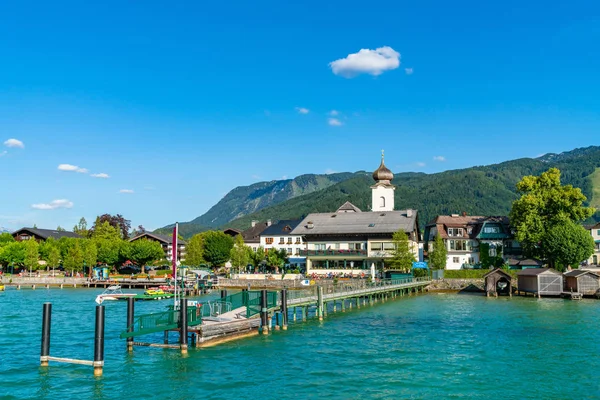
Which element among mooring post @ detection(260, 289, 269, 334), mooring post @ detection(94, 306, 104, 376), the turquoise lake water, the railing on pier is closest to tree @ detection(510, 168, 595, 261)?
the turquoise lake water

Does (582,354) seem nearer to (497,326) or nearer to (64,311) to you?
(497,326)

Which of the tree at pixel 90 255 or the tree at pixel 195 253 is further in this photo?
the tree at pixel 195 253

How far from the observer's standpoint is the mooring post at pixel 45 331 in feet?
96.5

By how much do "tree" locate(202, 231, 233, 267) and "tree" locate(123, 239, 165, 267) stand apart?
974cm

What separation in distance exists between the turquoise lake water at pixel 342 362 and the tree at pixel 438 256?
41.1 m

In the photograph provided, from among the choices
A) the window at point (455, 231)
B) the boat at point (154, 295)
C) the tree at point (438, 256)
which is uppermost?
the window at point (455, 231)

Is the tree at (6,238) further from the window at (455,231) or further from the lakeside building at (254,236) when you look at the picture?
the window at (455,231)

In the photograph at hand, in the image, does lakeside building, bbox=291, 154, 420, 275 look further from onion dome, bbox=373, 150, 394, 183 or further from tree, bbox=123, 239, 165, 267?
tree, bbox=123, 239, 165, 267

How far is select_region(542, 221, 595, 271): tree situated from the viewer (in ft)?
268

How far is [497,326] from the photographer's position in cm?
4703

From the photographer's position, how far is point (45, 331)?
29.7m

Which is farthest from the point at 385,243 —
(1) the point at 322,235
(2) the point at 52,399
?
(2) the point at 52,399

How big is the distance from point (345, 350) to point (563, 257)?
57.8 metres

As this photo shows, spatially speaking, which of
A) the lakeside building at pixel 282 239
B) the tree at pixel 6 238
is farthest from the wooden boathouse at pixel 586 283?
the tree at pixel 6 238
